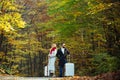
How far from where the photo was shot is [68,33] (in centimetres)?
2641

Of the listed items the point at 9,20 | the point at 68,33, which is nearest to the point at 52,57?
the point at 68,33

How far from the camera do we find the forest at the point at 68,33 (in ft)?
67.1

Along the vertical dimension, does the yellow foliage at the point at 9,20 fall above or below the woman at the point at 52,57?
above

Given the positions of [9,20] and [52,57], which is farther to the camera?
[9,20]

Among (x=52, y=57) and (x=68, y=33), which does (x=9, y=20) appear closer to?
(x=68, y=33)

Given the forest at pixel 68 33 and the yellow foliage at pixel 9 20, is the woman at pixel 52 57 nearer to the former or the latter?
the forest at pixel 68 33

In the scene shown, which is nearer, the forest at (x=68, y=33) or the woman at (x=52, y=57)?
the forest at (x=68, y=33)

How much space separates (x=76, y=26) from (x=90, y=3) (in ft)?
22.1

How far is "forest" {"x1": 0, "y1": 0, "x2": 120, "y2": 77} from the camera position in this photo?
2045 cm

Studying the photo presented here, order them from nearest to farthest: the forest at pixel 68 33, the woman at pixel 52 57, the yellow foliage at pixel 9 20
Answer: the forest at pixel 68 33, the woman at pixel 52 57, the yellow foliage at pixel 9 20

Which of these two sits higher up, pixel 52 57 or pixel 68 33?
pixel 68 33

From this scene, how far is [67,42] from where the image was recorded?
3509cm

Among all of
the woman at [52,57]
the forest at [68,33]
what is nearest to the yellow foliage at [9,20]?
the forest at [68,33]

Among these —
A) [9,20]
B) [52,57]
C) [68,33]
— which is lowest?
[52,57]
